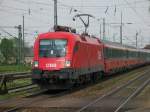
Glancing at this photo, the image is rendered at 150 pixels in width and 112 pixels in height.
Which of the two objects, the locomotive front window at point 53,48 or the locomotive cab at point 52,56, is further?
the locomotive front window at point 53,48

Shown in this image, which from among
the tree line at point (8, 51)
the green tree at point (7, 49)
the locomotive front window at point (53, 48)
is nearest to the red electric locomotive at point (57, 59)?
the locomotive front window at point (53, 48)

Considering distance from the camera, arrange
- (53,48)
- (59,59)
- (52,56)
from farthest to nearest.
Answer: (53,48)
(52,56)
(59,59)

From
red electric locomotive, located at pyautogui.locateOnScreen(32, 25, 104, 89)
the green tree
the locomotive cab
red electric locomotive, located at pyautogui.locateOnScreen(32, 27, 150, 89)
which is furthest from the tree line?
the locomotive cab

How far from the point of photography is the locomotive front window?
2184 centimetres

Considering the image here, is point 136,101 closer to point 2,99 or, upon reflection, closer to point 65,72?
point 65,72

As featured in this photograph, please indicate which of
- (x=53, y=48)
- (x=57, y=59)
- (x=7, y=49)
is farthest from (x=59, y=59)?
(x=7, y=49)

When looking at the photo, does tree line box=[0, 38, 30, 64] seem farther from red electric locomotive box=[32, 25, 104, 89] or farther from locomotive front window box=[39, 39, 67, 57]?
locomotive front window box=[39, 39, 67, 57]

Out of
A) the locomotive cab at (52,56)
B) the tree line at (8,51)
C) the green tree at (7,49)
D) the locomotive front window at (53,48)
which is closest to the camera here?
the locomotive cab at (52,56)

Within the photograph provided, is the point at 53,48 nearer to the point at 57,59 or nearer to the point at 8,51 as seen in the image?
the point at 57,59

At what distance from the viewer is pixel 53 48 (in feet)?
72.3

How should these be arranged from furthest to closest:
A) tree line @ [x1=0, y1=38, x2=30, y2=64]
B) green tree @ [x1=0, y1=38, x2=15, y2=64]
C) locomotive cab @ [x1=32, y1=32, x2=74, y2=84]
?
green tree @ [x1=0, y1=38, x2=15, y2=64] → tree line @ [x1=0, y1=38, x2=30, y2=64] → locomotive cab @ [x1=32, y1=32, x2=74, y2=84]

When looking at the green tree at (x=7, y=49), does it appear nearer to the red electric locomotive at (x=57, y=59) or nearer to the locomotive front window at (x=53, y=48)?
the red electric locomotive at (x=57, y=59)

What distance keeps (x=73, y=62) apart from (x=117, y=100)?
14.6 ft

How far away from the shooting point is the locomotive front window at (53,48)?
21.8 m
